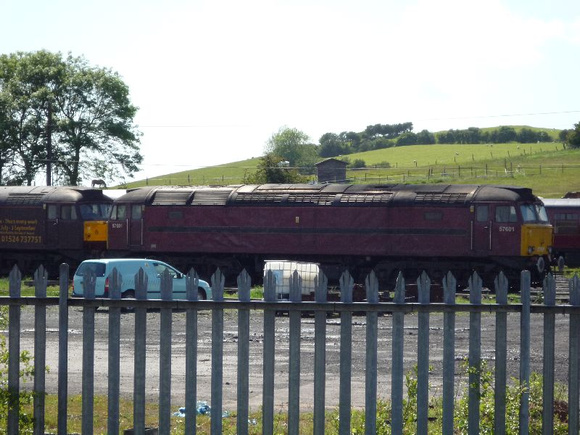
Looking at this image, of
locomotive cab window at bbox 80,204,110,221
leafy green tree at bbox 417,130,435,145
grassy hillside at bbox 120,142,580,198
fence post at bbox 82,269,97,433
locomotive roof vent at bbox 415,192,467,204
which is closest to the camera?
fence post at bbox 82,269,97,433

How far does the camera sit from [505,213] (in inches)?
1150

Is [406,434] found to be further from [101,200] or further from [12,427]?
[101,200]

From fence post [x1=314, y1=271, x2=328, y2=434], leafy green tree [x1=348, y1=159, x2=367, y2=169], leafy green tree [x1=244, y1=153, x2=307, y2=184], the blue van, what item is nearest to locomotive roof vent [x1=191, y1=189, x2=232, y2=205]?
the blue van

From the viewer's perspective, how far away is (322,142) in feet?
556

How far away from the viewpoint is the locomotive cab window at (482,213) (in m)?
29.2

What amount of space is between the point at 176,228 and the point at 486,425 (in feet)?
85.3

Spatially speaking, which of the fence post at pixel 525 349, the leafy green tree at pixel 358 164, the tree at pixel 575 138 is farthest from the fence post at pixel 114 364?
the leafy green tree at pixel 358 164

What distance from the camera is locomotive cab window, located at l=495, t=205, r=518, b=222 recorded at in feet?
95.7

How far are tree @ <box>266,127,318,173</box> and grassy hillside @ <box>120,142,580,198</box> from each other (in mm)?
5645

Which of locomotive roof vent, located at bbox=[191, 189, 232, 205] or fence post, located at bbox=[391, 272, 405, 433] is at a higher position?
locomotive roof vent, located at bbox=[191, 189, 232, 205]

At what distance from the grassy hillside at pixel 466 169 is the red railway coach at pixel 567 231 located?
25.9 meters

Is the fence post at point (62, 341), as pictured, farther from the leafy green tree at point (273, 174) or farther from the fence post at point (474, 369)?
the leafy green tree at point (273, 174)

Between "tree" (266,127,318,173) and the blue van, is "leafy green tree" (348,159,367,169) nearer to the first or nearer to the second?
"tree" (266,127,318,173)

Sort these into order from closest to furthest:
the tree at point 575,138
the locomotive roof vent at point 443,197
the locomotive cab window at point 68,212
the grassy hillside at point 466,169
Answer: the locomotive roof vent at point 443,197
the locomotive cab window at point 68,212
the grassy hillside at point 466,169
the tree at point 575,138
